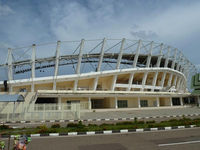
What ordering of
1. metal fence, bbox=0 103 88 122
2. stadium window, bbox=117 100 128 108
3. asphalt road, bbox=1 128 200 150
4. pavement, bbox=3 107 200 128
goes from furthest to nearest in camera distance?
stadium window, bbox=117 100 128 108
metal fence, bbox=0 103 88 122
pavement, bbox=3 107 200 128
asphalt road, bbox=1 128 200 150

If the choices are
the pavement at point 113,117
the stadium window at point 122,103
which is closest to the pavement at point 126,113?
the pavement at point 113,117

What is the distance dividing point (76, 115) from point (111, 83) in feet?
58.9

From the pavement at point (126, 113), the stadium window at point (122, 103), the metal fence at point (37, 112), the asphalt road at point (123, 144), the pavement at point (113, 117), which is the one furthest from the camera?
Answer: the stadium window at point (122, 103)

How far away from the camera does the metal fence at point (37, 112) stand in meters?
16.9

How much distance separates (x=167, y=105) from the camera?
3838 centimetres

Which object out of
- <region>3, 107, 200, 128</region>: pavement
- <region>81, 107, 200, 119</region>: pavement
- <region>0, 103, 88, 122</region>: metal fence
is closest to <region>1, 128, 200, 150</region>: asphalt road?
<region>3, 107, 200, 128</region>: pavement

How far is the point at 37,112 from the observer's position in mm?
17031

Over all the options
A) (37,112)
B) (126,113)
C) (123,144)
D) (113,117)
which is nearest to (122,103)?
(126,113)

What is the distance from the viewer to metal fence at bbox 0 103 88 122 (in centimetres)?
1688

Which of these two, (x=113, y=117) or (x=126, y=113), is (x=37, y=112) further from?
(x=126, y=113)

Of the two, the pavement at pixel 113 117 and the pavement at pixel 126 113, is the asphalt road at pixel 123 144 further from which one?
the pavement at pixel 126 113

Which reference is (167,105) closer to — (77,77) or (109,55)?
(109,55)

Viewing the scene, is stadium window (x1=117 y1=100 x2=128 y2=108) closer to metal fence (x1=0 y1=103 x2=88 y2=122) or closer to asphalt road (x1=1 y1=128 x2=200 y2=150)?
metal fence (x1=0 y1=103 x2=88 y2=122)

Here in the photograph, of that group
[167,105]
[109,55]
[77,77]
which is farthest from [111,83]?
[167,105]
